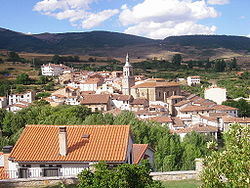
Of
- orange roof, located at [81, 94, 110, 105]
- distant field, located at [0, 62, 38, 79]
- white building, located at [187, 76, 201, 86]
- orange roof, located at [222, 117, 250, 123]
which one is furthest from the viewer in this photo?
distant field, located at [0, 62, 38, 79]

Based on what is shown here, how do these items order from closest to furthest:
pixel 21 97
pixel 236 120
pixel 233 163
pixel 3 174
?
pixel 233 163, pixel 3 174, pixel 236 120, pixel 21 97

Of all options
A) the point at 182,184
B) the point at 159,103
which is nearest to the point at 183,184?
the point at 182,184

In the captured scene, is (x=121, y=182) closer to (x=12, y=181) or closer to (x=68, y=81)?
(x=12, y=181)

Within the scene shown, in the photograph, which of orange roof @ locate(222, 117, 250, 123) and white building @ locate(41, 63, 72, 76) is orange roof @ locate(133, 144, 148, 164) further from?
white building @ locate(41, 63, 72, 76)

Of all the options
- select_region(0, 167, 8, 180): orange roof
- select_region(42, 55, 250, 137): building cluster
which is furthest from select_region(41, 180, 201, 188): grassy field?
select_region(42, 55, 250, 137): building cluster

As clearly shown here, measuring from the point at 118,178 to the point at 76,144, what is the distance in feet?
23.7

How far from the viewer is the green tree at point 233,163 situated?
302 inches

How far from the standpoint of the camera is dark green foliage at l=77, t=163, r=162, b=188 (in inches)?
370

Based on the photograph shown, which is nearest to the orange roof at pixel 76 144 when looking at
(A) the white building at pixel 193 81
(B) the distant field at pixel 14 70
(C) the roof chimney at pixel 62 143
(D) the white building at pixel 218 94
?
(C) the roof chimney at pixel 62 143

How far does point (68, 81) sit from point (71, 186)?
280 ft

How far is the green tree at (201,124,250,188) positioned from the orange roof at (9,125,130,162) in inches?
263

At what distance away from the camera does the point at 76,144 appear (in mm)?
16406

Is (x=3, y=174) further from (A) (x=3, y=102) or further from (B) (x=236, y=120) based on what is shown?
(A) (x=3, y=102)

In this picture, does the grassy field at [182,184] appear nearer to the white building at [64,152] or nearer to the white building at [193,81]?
the white building at [64,152]
